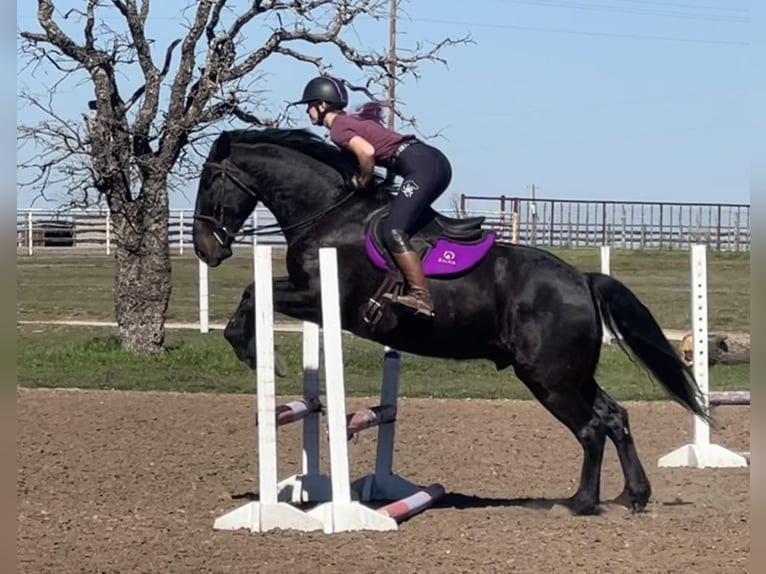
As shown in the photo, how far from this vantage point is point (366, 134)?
7.62 m

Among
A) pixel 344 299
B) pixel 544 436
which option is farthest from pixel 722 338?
pixel 344 299

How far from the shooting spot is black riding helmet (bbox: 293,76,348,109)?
761 cm

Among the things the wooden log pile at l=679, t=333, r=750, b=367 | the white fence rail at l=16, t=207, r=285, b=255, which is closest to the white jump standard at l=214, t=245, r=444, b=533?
the wooden log pile at l=679, t=333, r=750, b=367

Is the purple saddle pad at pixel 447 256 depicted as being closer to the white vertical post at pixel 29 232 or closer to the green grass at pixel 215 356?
the green grass at pixel 215 356

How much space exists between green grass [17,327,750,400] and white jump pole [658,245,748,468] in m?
3.41

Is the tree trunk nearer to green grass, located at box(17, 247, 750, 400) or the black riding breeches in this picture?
green grass, located at box(17, 247, 750, 400)

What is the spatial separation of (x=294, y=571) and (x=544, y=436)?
5.63 meters

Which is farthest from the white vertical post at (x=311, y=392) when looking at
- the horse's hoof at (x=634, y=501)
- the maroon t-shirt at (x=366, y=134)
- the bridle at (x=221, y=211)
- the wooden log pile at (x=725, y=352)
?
the wooden log pile at (x=725, y=352)

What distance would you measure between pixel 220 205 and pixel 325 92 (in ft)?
3.35

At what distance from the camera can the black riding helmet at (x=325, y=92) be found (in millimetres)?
7613

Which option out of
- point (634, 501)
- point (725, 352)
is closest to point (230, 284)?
point (725, 352)

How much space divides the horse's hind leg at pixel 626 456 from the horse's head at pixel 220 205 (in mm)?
2493

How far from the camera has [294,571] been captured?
5969 millimetres

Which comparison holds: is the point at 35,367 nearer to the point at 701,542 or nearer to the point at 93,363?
the point at 93,363
